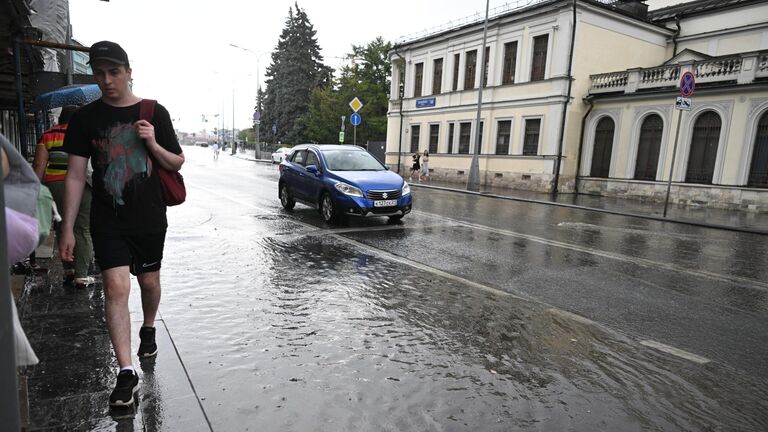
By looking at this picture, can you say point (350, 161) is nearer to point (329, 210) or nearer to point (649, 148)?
point (329, 210)

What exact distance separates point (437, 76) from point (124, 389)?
30.9 m

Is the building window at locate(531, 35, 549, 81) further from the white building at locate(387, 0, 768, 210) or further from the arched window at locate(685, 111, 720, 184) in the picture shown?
the arched window at locate(685, 111, 720, 184)

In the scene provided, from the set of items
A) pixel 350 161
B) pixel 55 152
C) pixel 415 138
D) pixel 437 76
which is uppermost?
pixel 437 76

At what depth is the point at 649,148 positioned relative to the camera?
21375mm

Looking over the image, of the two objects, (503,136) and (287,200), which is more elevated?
(503,136)

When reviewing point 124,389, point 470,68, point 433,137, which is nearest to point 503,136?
point 470,68

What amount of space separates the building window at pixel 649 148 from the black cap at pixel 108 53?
22.4 meters

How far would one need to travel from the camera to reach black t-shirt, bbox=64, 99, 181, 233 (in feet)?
9.82

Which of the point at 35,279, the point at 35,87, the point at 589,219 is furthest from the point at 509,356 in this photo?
the point at 589,219

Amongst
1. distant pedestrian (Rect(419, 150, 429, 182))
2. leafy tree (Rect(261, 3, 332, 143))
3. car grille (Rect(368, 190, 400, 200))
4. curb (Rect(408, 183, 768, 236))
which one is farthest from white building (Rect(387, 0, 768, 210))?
leafy tree (Rect(261, 3, 332, 143))

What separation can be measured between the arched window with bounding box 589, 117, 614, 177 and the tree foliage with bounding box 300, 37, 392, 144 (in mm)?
27411

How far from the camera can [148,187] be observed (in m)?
3.11

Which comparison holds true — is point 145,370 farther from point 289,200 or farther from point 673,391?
point 289,200

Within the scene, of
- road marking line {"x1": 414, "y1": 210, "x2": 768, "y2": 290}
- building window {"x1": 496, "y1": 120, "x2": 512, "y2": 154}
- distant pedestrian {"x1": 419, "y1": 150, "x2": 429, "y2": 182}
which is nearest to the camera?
road marking line {"x1": 414, "y1": 210, "x2": 768, "y2": 290}
